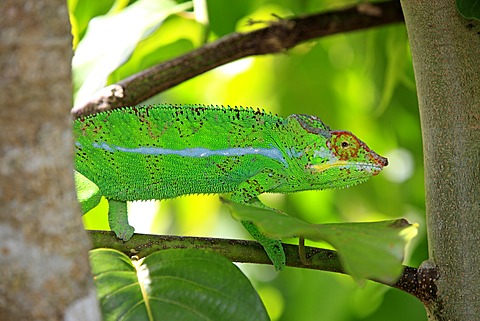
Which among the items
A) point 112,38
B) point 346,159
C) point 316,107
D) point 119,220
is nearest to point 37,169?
point 119,220

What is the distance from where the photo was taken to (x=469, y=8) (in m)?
0.91

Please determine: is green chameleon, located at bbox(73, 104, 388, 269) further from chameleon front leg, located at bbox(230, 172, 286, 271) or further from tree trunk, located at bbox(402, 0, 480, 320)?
tree trunk, located at bbox(402, 0, 480, 320)

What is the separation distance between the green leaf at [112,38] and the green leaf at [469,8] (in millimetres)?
806

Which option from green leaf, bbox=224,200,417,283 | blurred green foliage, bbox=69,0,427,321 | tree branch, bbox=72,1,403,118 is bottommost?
blurred green foliage, bbox=69,0,427,321

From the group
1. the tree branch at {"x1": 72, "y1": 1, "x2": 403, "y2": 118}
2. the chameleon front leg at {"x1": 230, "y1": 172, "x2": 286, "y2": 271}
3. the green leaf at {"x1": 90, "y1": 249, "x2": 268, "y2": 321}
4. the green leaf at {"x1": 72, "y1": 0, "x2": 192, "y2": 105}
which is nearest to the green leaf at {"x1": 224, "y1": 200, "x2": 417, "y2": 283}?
the green leaf at {"x1": 90, "y1": 249, "x2": 268, "y2": 321}

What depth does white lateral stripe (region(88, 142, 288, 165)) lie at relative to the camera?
45.9 inches

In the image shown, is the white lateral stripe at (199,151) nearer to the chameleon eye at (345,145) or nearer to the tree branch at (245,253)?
the chameleon eye at (345,145)

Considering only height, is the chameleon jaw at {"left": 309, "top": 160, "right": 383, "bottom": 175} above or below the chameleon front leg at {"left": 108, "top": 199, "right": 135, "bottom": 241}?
above

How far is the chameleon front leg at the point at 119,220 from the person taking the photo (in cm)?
104

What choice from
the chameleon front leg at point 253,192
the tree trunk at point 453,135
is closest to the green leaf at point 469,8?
the tree trunk at point 453,135

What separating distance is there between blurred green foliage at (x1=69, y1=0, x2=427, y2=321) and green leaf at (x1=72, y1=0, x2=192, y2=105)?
19 mm

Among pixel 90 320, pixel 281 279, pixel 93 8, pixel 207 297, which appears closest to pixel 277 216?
pixel 207 297

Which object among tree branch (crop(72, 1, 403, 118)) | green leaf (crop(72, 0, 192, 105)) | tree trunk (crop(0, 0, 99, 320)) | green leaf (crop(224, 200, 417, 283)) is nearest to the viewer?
tree trunk (crop(0, 0, 99, 320))

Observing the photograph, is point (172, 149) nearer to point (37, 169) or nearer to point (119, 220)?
point (119, 220)
